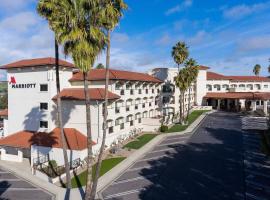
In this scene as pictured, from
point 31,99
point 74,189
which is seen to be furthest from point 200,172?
point 31,99

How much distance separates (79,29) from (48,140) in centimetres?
2019

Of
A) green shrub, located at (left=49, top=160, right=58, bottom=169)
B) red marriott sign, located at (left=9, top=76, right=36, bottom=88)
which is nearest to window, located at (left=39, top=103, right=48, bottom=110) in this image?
red marriott sign, located at (left=9, top=76, right=36, bottom=88)

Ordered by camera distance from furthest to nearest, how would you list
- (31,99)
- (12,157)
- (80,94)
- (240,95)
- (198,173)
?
(240,95) → (31,99) → (80,94) → (12,157) → (198,173)

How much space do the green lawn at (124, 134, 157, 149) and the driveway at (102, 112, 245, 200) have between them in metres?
2.67

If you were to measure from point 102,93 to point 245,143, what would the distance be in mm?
21753

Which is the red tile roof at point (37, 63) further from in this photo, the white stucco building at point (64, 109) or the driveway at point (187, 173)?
the driveway at point (187, 173)

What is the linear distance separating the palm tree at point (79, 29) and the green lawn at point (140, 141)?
2207 cm

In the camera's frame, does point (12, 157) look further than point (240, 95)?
No

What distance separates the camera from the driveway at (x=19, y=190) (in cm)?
2320

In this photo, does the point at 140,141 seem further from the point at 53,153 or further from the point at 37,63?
the point at 37,63

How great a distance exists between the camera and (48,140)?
1336 inches

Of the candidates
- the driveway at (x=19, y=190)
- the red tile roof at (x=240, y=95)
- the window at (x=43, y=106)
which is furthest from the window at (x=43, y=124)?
the red tile roof at (x=240, y=95)

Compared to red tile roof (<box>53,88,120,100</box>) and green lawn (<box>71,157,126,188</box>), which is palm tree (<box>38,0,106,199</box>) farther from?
red tile roof (<box>53,88,120,100</box>)

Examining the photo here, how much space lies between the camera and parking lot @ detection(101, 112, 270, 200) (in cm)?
2216
